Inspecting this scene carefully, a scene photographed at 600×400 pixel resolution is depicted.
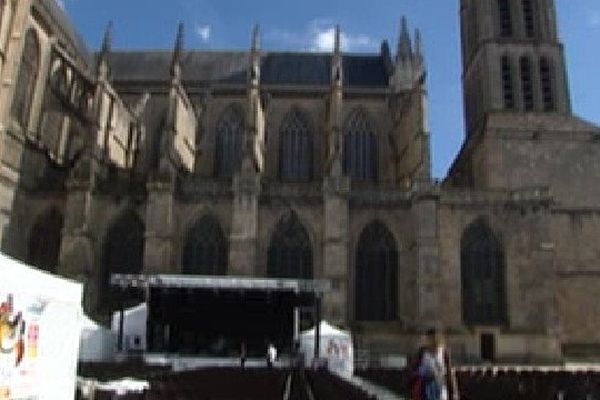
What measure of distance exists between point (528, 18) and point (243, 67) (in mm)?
17104

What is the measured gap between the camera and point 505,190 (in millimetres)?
31062

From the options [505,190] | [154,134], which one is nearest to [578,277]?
[505,190]

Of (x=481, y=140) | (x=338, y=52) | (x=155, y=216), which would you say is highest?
(x=338, y=52)

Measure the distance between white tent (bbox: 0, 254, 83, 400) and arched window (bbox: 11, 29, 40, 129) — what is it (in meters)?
26.1

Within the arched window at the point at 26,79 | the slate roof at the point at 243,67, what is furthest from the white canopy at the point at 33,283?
the slate roof at the point at 243,67

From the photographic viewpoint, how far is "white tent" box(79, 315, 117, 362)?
896 inches

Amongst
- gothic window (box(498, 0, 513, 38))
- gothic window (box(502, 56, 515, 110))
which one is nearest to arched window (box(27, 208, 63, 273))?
gothic window (box(502, 56, 515, 110))

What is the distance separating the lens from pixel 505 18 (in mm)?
39312

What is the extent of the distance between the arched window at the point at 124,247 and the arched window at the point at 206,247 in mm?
2099

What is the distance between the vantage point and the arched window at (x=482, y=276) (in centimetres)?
3012

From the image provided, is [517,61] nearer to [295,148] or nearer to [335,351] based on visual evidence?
[295,148]

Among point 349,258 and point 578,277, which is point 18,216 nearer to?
point 349,258

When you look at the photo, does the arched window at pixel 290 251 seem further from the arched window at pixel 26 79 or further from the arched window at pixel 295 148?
the arched window at pixel 26 79

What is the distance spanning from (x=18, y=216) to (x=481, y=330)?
67.2 feet
